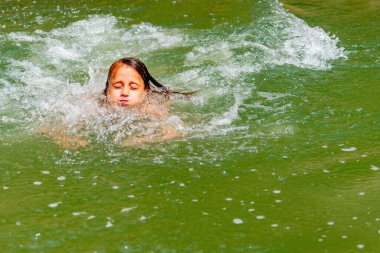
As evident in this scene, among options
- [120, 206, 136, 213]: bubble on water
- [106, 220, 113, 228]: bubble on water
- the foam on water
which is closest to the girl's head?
the foam on water

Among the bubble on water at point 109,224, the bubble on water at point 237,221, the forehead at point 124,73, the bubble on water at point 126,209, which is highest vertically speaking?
the forehead at point 124,73

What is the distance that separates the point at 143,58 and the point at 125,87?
2.04 metres

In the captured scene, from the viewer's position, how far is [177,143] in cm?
610

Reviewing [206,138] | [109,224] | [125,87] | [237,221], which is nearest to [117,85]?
[125,87]

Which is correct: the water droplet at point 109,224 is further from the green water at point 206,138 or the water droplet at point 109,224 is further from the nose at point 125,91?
the nose at point 125,91

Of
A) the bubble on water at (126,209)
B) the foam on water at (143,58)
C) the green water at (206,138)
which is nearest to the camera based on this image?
the green water at (206,138)

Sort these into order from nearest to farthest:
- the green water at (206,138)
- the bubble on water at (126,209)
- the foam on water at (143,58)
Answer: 1. the green water at (206,138)
2. the bubble on water at (126,209)
3. the foam on water at (143,58)

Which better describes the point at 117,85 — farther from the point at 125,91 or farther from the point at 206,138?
the point at 206,138

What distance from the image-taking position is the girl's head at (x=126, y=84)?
6777 millimetres

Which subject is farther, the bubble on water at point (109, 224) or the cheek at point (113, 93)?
the cheek at point (113, 93)

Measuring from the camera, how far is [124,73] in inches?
268

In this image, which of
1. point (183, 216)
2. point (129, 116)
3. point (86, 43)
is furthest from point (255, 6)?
point (183, 216)

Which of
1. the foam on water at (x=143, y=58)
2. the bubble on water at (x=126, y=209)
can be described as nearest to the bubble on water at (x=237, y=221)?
the bubble on water at (x=126, y=209)

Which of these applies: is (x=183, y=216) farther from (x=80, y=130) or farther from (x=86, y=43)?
(x=86, y=43)
